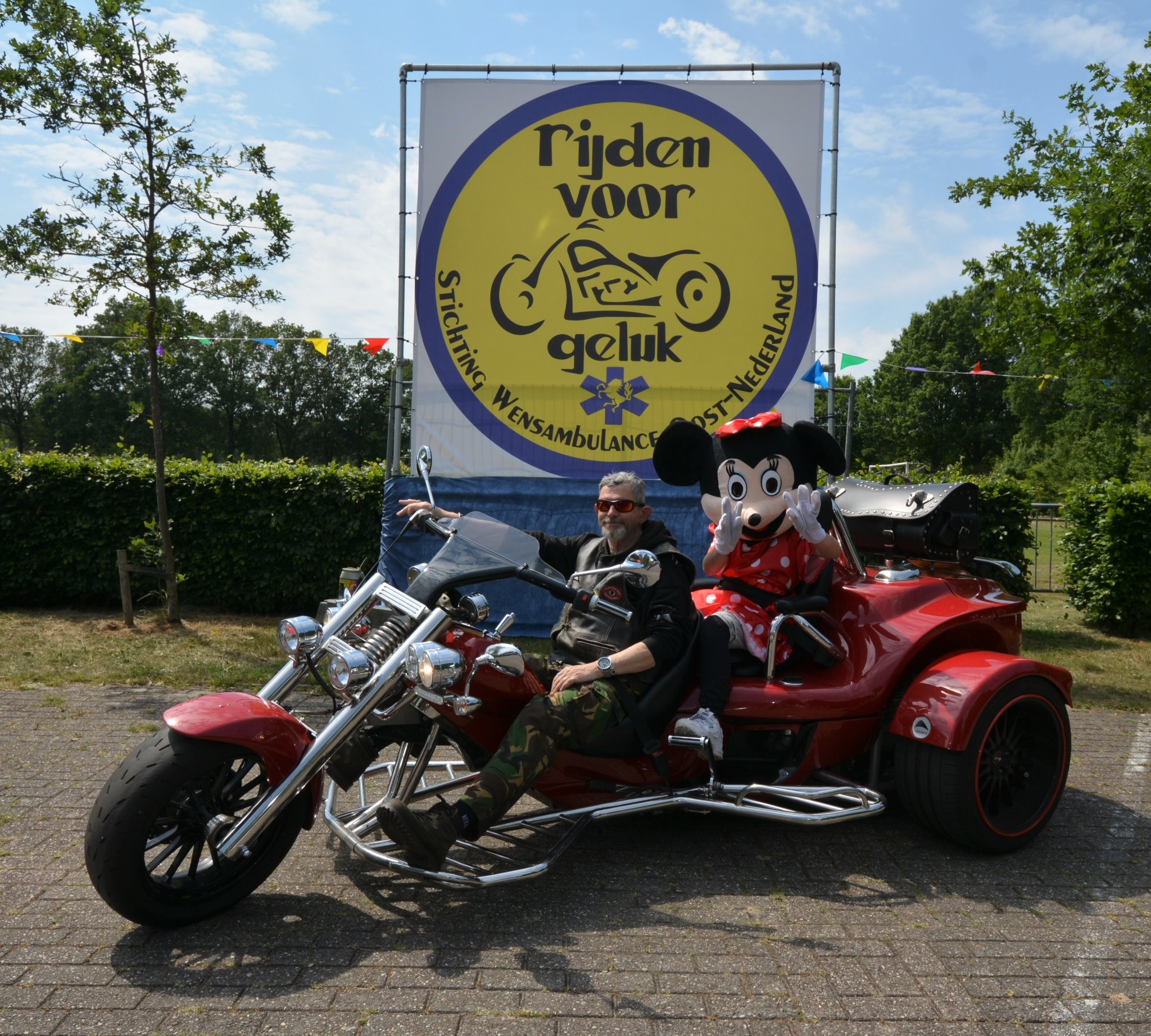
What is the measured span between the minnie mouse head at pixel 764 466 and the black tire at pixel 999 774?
1.15 meters

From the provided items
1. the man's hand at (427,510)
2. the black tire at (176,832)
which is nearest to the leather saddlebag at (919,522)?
the man's hand at (427,510)

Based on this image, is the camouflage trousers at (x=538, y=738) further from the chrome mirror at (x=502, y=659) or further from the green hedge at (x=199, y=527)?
the green hedge at (x=199, y=527)

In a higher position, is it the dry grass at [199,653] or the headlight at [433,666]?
the headlight at [433,666]

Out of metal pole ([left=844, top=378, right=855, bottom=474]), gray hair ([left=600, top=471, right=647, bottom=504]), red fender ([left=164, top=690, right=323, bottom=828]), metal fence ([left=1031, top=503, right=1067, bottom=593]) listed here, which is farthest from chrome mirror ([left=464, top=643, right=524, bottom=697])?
metal fence ([left=1031, top=503, right=1067, bottom=593])

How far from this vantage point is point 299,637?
11.7ft

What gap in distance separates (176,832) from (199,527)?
8.06 m

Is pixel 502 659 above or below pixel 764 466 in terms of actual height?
below

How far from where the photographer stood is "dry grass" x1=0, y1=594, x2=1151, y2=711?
732 cm

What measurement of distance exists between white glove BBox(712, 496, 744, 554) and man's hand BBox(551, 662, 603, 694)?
3.72ft

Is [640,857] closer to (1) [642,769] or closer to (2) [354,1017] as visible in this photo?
(1) [642,769]

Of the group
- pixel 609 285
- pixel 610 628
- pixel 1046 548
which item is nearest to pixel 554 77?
pixel 609 285

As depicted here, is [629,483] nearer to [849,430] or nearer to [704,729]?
[704,729]

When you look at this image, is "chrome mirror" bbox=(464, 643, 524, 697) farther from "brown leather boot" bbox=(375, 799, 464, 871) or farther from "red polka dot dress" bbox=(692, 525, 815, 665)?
"red polka dot dress" bbox=(692, 525, 815, 665)

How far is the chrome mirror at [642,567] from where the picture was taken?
10.4 ft
